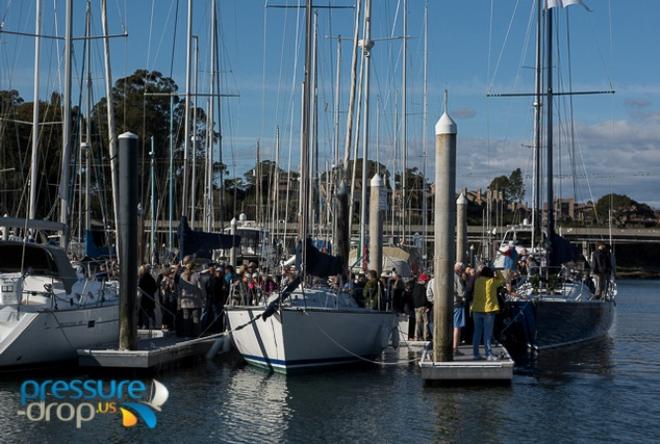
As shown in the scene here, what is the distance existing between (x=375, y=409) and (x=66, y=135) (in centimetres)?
1058

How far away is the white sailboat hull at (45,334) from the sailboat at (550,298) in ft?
32.9

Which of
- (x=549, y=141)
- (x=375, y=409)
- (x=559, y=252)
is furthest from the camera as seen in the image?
(x=549, y=141)

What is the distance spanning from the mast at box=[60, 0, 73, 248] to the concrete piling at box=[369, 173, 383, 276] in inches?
351

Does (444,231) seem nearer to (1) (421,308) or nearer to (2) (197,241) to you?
(1) (421,308)

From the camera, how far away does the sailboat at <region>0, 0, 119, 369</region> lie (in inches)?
712

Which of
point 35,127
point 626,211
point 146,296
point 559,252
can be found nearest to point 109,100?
point 35,127

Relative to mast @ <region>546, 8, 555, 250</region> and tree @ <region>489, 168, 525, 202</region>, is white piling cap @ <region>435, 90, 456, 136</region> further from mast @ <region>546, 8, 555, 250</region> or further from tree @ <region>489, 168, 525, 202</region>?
Answer: tree @ <region>489, 168, 525, 202</region>

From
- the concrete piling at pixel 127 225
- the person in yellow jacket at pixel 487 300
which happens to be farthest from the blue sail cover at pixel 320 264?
the concrete piling at pixel 127 225

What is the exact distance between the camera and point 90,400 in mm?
16578

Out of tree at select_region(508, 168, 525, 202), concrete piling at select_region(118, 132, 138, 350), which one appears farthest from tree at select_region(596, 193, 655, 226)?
concrete piling at select_region(118, 132, 138, 350)

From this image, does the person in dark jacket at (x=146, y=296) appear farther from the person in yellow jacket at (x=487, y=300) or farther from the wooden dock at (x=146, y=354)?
the person in yellow jacket at (x=487, y=300)

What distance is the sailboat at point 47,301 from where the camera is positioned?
18.1 m

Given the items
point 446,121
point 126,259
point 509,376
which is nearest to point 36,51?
point 126,259

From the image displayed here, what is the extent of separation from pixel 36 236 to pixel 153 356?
5.01 metres
